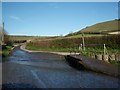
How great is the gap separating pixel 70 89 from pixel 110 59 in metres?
12.6

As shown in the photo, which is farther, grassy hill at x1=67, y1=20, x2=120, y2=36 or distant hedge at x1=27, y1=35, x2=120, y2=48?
grassy hill at x1=67, y1=20, x2=120, y2=36

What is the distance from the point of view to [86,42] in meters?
50.7

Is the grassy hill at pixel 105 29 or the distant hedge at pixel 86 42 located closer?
the distant hedge at pixel 86 42

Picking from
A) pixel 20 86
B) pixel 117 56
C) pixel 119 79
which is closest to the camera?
pixel 20 86

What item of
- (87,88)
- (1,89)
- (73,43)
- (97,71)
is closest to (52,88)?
(87,88)

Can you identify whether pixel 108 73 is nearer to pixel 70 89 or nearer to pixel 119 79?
pixel 119 79

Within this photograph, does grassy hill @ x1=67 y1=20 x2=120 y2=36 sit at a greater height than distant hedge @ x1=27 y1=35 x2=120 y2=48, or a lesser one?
greater

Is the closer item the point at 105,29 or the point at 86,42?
the point at 86,42

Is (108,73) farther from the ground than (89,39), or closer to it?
closer to it

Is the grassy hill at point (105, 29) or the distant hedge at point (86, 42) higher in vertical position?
the grassy hill at point (105, 29)

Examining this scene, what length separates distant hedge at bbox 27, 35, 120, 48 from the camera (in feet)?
129

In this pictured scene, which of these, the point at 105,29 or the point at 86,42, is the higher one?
the point at 105,29

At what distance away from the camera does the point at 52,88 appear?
10.8m

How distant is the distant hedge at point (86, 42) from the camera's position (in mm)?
39450
